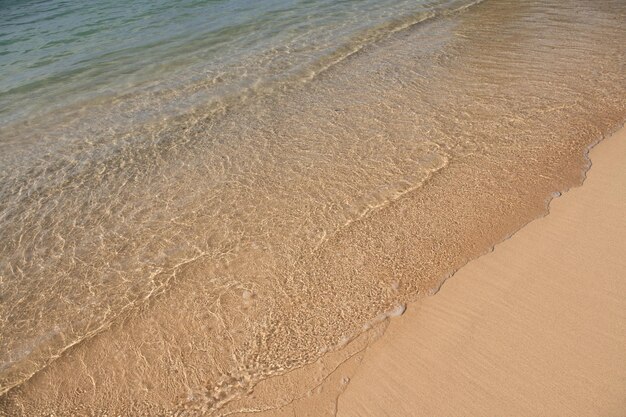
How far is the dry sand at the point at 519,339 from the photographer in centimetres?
276

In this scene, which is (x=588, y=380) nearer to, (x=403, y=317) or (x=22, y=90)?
(x=403, y=317)

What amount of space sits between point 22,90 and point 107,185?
346 cm

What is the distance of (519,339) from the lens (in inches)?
120

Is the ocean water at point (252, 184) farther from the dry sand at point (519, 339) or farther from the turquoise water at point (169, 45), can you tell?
the dry sand at point (519, 339)

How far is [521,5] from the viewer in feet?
32.0

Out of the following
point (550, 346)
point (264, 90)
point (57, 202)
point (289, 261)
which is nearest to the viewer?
point (550, 346)

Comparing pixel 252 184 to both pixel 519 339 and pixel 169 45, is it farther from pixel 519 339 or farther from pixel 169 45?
pixel 169 45

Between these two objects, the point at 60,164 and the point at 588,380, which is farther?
the point at 60,164

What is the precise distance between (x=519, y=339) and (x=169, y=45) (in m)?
7.67

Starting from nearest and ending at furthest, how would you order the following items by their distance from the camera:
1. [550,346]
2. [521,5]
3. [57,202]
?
[550,346] → [57,202] → [521,5]

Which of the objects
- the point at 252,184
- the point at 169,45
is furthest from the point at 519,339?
the point at 169,45

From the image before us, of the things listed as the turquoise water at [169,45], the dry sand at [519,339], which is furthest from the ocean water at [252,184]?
the dry sand at [519,339]

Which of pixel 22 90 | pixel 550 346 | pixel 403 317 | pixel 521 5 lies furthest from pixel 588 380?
pixel 521 5

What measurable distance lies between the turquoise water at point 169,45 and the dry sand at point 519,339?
4566 millimetres
